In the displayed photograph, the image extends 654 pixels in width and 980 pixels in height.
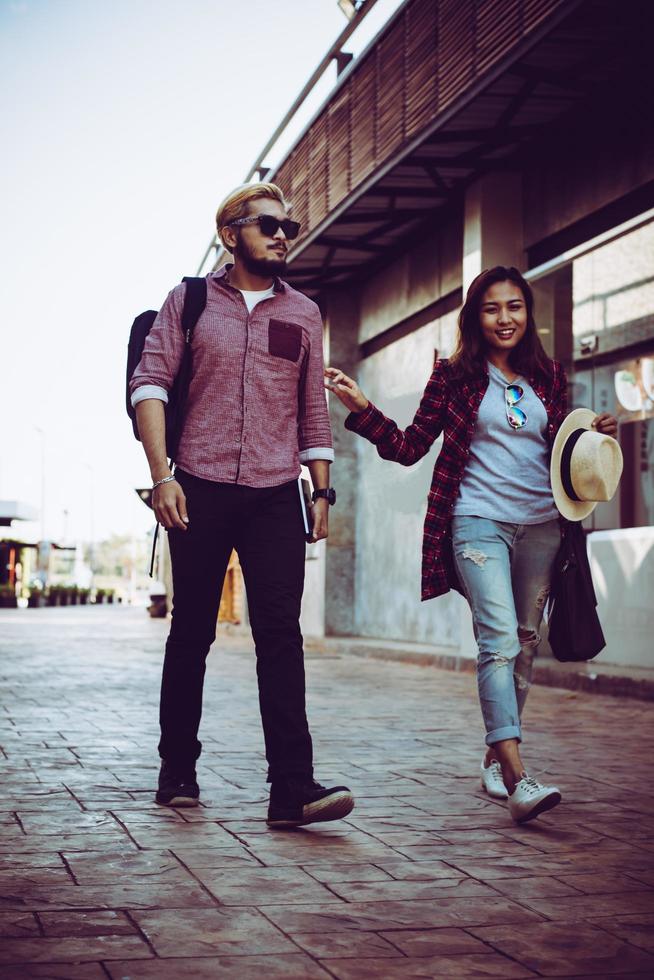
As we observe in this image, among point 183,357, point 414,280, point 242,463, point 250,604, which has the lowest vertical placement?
point 250,604

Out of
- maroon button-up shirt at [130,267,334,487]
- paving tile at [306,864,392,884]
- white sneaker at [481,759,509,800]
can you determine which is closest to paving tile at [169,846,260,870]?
paving tile at [306,864,392,884]

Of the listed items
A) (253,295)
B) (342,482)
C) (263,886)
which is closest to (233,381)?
(253,295)

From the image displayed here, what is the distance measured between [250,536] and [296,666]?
0.46m

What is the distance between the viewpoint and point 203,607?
174 inches

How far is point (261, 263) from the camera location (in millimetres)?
4426

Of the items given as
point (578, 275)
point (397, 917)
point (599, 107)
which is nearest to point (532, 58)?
point (599, 107)

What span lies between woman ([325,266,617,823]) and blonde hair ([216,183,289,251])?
617mm

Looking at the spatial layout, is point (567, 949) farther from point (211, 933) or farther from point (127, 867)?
point (127, 867)

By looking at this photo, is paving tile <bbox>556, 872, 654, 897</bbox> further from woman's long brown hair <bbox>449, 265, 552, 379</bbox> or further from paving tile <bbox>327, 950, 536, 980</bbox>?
woman's long brown hair <bbox>449, 265, 552, 379</bbox>

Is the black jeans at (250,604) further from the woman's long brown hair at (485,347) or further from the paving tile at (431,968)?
the paving tile at (431,968)

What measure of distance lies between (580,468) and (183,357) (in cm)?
139

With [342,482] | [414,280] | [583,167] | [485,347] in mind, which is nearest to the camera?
[485,347]

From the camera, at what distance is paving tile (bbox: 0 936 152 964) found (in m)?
2.64

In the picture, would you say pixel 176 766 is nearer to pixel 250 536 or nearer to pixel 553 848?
pixel 250 536
